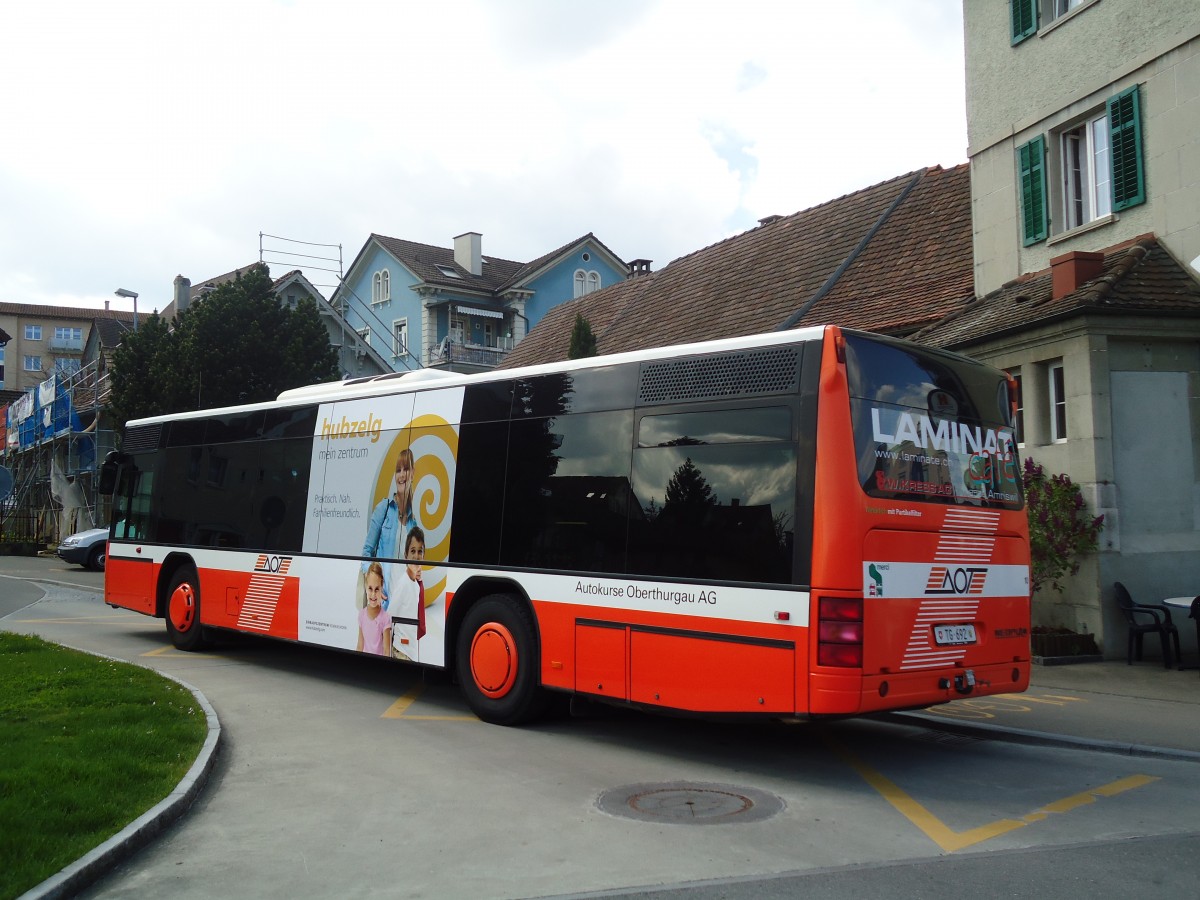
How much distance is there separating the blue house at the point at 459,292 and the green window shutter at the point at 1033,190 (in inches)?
1448

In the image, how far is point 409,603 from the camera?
10648 mm

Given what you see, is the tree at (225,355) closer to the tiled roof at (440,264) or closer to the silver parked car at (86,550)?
the silver parked car at (86,550)

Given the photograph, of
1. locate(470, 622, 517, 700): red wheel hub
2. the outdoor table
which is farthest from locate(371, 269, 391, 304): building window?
locate(470, 622, 517, 700): red wheel hub

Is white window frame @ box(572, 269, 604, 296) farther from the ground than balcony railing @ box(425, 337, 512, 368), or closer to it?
farther from the ground

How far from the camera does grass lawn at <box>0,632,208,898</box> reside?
5.62 meters

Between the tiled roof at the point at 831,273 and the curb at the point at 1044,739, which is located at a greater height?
the tiled roof at the point at 831,273

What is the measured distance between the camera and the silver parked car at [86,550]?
32.4 m

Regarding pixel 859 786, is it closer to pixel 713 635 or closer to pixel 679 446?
pixel 713 635

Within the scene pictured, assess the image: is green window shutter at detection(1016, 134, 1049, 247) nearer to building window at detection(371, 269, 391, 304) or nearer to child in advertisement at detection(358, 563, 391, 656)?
child in advertisement at detection(358, 563, 391, 656)

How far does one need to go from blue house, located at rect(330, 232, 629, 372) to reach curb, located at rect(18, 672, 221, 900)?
4392 centimetres

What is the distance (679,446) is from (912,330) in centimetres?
1029

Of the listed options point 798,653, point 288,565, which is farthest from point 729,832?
point 288,565

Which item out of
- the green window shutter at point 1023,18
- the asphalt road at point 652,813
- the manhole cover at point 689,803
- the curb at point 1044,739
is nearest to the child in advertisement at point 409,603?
the asphalt road at point 652,813

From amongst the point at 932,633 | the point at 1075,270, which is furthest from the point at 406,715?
the point at 1075,270
